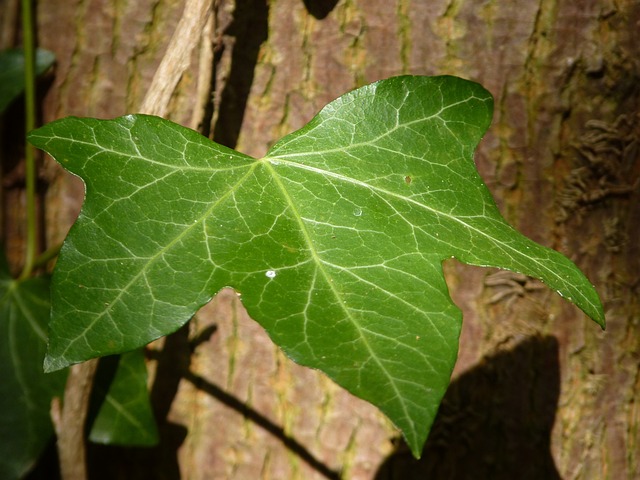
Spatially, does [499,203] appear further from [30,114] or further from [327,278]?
[30,114]

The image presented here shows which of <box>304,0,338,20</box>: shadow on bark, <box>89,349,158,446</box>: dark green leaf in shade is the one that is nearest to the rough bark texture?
<box>304,0,338,20</box>: shadow on bark

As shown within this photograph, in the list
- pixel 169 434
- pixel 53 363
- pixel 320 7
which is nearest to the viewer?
pixel 53 363

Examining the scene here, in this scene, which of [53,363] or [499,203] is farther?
[499,203]

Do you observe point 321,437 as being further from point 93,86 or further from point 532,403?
point 93,86

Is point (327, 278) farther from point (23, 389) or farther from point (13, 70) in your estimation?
point (13, 70)

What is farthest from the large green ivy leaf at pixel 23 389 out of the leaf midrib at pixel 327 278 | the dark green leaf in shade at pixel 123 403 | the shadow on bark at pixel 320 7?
the shadow on bark at pixel 320 7

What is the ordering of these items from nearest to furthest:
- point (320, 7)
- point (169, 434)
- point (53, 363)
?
point (53, 363) → point (320, 7) → point (169, 434)

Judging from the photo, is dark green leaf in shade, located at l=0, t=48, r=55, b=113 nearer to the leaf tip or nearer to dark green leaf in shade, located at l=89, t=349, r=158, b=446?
dark green leaf in shade, located at l=89, t=349, r=158, b=446

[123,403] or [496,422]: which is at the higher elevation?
[496,422]

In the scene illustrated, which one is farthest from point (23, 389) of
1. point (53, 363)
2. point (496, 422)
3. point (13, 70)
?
point (496, 422)

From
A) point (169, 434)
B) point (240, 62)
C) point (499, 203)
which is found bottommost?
point (169, 434)
